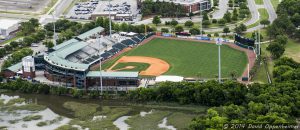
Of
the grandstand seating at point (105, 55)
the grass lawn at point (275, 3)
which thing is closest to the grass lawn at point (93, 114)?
the grandstand seating at point (105, 55)

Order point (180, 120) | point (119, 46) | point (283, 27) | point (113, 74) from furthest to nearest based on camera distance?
1. point (283, 27)
2. point (119, 46)
3. point (113, 74)
4. point (180, 120)

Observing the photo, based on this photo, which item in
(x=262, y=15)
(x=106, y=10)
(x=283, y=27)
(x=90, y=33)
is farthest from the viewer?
(x=106, y=10)

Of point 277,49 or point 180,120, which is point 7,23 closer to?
point 277,49

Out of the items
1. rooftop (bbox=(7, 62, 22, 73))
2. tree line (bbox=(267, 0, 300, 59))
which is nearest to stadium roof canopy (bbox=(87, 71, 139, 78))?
rooftop (bbox=(7, 62, 22, 73))

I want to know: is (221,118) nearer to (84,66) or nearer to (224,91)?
(224,91)

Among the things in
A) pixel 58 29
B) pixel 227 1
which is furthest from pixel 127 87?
pixel 227 1

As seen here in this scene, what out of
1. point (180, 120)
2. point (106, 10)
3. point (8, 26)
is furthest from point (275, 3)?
point (180, 120)

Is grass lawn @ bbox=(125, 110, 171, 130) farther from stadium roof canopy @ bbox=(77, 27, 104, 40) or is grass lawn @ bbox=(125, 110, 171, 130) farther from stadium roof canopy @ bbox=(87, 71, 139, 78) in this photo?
stadium roof canopy @ bbox=(77, 27, 104, 40)

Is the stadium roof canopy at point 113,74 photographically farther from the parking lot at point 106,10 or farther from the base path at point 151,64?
the parking lot at point 106,10
